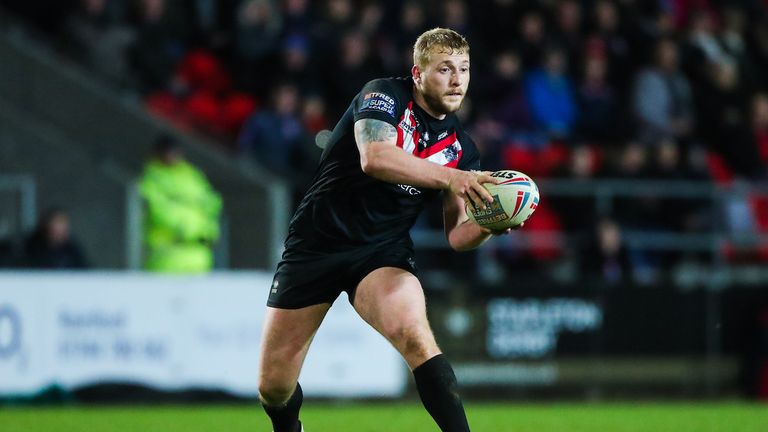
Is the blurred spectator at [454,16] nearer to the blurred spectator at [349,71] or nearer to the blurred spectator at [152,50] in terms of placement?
the blurred spectator at [349,71]

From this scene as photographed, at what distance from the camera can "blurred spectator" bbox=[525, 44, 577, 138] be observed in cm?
1672

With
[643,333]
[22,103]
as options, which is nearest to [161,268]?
[22,103]

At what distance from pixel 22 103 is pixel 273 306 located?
8.51 m

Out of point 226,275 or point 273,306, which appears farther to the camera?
point 226,275

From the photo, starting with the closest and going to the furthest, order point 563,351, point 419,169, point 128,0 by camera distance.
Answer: point 419,169
point 563,351
point 128,0

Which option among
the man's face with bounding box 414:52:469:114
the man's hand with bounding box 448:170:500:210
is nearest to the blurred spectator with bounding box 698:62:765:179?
the man's face with bounding box 414:52:469:114

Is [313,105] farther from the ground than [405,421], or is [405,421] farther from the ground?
[313,105]

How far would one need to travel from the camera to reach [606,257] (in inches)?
592

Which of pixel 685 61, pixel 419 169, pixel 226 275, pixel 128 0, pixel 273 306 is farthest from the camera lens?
pixel 685 61

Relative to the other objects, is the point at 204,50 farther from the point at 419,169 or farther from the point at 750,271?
the point at 419,169

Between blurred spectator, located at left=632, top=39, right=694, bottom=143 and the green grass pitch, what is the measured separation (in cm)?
458

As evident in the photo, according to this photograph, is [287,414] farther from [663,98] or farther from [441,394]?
[663,98]

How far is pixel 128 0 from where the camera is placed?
15883 millimetres

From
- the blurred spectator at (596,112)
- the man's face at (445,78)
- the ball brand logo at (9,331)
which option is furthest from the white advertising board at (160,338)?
the man's face at (445,78)
